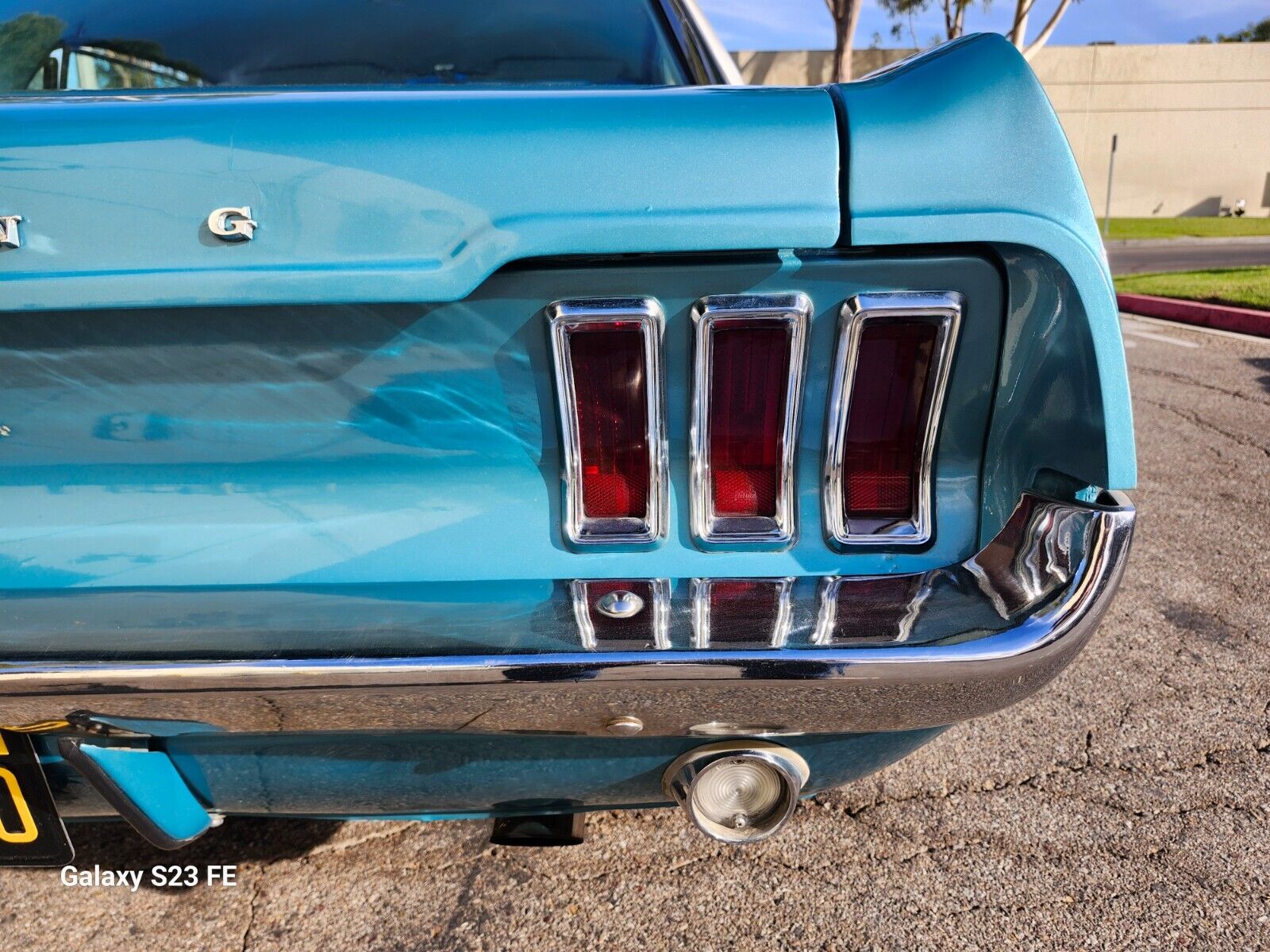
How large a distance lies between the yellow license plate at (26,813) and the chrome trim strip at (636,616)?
0.77 metres

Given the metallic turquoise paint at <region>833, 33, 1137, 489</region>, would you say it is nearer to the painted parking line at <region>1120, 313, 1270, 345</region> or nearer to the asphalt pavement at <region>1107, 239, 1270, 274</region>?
the painted parking line at <region>1120, 313, 1270, 345</region>

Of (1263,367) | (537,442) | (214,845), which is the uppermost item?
(537,442)

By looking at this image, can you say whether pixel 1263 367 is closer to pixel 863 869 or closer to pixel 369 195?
pixel 863 869

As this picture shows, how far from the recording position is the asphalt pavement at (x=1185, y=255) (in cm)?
1435

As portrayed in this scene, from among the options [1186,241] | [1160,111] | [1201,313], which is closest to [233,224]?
[1201,313]

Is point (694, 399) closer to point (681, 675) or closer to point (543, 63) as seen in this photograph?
point (681, 675)

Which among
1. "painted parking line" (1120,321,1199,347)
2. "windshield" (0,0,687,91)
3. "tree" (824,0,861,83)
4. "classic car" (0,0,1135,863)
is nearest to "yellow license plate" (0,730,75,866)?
"classic car" (0,0,1135,863)

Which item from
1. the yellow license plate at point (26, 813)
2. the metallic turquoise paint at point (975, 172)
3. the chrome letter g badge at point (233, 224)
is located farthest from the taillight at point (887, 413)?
the yellow license plate at point (26, 813)

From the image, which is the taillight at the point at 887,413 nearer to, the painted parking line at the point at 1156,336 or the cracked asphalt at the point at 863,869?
the cracked asphalt at the point at 863,869

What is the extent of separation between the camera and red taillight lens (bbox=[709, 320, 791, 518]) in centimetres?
128

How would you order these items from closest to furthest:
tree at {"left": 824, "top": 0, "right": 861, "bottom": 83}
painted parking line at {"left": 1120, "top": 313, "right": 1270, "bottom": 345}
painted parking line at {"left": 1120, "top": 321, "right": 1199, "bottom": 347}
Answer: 1. painted parking line at {"left": 1120, "top": 321, "right": 1199, "bottom": 347}
2. painted parking line at {"left": 1120, "top": 313, "right": 1270, "bottom": 345}
3. tree at {"left": 824, "top": 0, "right": 861, "bottom": 83}

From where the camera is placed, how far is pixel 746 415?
4.40 feet

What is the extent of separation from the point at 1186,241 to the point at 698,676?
24637 millimetres

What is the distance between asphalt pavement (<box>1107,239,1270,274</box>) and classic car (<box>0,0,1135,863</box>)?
1386cm
